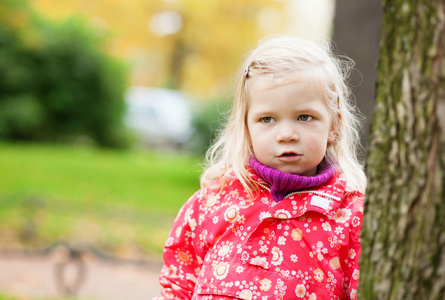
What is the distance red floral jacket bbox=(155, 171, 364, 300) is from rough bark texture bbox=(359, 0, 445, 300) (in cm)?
32

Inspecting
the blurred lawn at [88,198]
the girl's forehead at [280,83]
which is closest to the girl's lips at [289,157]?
the girl's forehead at [280,83]

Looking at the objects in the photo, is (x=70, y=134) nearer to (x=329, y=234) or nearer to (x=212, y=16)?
(x=212, y=16)

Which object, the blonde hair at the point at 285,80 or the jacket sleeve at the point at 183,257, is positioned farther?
the jacket sleeve at the point at 183,257

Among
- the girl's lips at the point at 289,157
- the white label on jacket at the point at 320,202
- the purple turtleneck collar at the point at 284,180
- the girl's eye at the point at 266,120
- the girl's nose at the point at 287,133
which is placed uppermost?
the girl's eye at the point at 266,120

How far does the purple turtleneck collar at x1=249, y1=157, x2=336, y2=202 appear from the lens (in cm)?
212

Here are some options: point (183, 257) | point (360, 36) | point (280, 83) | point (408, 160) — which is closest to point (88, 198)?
point (360, 36)

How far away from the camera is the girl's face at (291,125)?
2123mm

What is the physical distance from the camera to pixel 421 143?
1574 mm

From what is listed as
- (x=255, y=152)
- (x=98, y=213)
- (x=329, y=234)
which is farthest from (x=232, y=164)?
(x=98, y=213)

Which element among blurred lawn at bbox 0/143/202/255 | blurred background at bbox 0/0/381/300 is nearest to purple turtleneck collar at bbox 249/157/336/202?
blurred background at bbox 0/0/381/300

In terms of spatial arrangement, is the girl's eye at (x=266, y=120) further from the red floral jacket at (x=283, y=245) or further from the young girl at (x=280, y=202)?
the red floral jacket at (x=283, y=245)

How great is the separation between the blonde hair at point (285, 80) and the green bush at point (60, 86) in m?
13.0

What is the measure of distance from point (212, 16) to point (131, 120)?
607 centimetres

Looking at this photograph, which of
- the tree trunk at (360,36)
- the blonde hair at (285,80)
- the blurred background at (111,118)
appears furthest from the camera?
the blurred background at (111,118)
